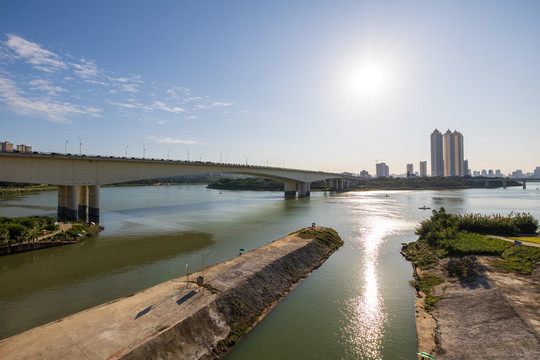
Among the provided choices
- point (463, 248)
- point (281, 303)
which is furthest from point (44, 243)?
point (463, 248)

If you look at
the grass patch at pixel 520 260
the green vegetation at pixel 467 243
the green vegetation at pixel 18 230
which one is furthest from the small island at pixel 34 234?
the grass patch at pixel 520 260

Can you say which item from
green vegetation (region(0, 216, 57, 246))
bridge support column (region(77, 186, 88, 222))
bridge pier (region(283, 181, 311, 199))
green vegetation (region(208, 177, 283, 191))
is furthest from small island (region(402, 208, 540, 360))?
green vegetation (region(208, 177, 283, 191))

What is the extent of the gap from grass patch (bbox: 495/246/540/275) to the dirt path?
720 millimetres

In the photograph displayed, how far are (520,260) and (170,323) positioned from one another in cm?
1701

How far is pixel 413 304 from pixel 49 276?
62.4 ft

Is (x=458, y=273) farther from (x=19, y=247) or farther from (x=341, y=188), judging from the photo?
(x=341, y=188)

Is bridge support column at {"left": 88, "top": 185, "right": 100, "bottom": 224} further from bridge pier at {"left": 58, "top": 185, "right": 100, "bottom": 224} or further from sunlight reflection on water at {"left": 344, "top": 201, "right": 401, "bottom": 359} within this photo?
sunlight reflection on water at {"left": 344, "top": 201, "right": 401, "bottom": 359}

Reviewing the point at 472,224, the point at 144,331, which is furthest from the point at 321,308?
the point at 472,224

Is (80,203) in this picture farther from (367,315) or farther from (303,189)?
(303,189)

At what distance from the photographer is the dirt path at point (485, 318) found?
879 centimetres

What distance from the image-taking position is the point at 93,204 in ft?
113

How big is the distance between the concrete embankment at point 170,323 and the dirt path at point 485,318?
21.4 ft

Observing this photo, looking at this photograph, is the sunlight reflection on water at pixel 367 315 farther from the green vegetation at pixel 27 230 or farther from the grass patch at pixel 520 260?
the green vegetation at pixel 27 230

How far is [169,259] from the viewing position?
63.6ft
